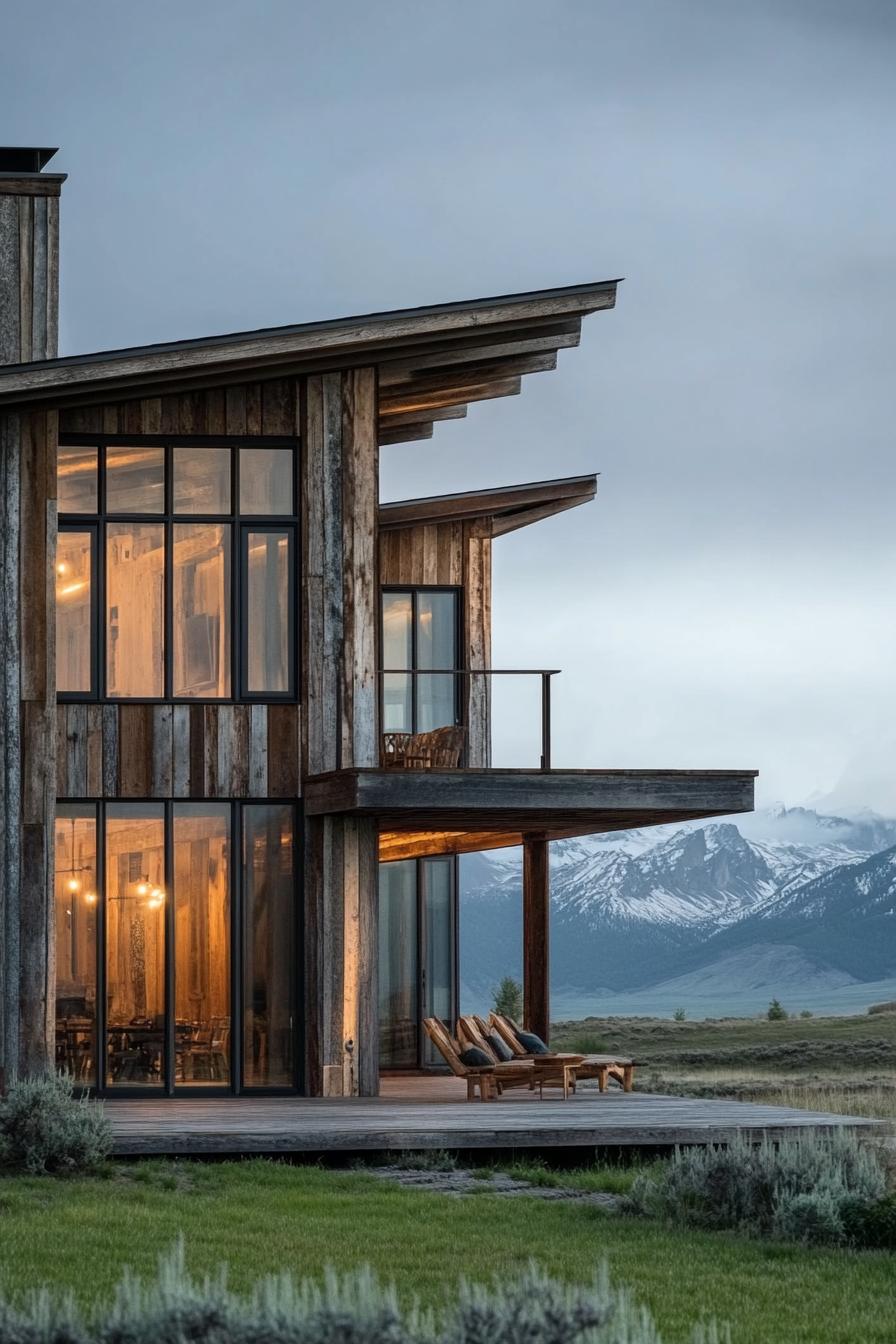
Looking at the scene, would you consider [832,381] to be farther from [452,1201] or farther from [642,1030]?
[452,1201]

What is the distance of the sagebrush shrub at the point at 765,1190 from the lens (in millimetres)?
9031

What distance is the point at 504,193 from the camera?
211 feet

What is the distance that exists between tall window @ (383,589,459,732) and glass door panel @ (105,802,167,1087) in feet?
18.3

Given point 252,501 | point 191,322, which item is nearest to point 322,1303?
point 252,501

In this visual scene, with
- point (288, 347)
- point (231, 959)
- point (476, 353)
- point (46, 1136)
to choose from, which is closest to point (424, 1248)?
point (46, 1136)

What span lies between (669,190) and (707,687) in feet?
438

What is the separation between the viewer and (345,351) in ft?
50.2

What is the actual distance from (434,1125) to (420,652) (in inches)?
352

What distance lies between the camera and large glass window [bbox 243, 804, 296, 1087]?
1526 cm

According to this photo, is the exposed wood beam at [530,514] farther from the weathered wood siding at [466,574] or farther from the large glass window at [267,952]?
the large glass window at [267,952]

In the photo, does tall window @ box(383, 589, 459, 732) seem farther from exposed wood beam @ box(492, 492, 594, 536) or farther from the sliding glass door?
the sliding glass door

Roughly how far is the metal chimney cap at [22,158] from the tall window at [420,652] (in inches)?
221

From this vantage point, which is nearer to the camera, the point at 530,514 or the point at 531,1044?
the point at 531,1044

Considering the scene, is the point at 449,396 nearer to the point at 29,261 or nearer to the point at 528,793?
the point at 29,261
